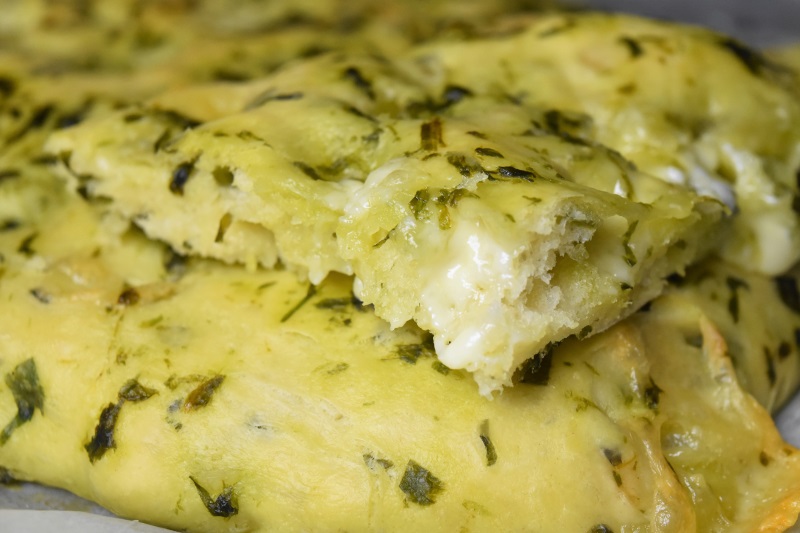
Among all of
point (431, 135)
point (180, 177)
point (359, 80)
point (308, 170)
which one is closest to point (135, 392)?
point (180, 177)

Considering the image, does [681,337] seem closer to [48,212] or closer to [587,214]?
[587,214]

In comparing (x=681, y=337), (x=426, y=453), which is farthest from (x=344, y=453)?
(x=681, y=337)

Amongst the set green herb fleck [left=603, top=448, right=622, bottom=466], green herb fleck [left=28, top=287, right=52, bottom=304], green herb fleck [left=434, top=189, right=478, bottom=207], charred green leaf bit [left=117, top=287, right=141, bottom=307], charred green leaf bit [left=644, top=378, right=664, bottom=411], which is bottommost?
green herb fleck [left=603, top=448, right=622, bottom=466]

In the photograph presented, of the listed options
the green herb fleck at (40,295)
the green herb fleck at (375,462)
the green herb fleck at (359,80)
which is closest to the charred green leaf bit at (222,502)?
the green herb fleck at (375,462)

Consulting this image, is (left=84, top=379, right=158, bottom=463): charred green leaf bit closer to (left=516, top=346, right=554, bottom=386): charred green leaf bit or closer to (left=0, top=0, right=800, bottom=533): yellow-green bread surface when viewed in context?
(left=0, top=0, right=800, bottom=533): yellow-green bread surface

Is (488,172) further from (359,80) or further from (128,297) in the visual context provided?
(128,297)

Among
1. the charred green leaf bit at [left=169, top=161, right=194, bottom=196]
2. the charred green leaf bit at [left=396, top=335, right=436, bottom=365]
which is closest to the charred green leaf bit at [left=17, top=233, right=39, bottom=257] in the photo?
the charred green leaf bit at [left=169, top=161, right=194, bottom=196]

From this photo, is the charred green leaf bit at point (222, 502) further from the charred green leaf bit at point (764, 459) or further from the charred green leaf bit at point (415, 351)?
the charred green leaf bit at point (764, 459)
